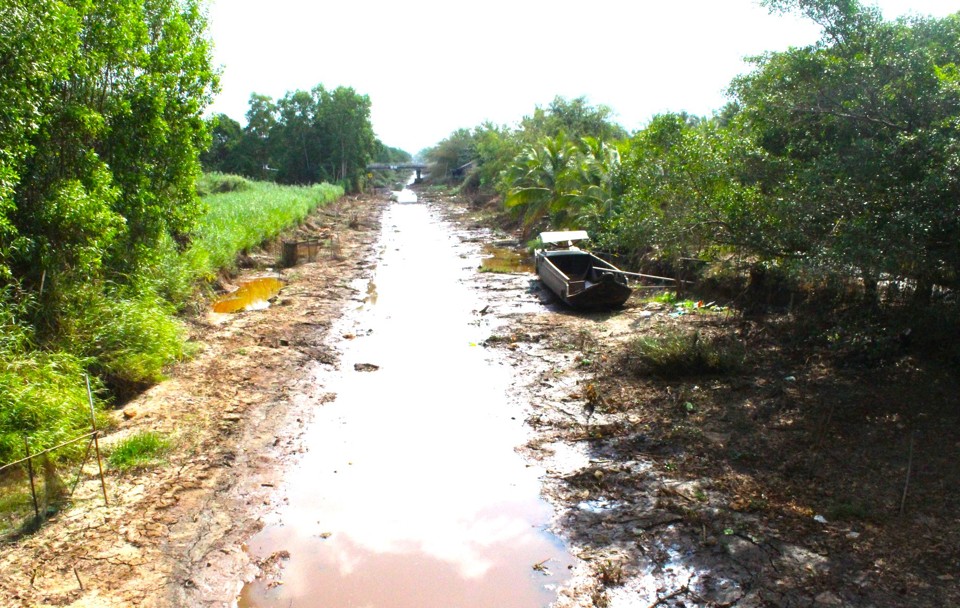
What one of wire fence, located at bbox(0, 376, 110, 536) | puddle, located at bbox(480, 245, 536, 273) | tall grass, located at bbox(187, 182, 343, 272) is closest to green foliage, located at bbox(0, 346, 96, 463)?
wire fence, located at bbox(0, 376, 110, 536)

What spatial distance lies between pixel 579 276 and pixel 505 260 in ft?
21.0

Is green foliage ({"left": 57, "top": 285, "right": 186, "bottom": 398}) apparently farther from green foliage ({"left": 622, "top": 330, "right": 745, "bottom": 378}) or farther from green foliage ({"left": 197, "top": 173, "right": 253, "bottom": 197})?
green foliage ({"left": 197, "top": 173, "right": 253, "bottom": 197})

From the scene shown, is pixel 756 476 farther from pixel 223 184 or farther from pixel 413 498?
pixel 223 184

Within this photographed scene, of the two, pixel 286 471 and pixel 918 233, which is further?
pixel 286 471

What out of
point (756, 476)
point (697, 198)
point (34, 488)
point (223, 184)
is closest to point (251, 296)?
point (34, 488)

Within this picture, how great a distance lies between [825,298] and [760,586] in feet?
18.4

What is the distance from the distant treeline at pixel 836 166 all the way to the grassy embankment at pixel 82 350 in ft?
24.7

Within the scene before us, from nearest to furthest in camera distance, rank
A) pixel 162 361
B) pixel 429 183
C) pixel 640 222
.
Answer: pixel 162 361
pixel 640 222
pixel 429 183

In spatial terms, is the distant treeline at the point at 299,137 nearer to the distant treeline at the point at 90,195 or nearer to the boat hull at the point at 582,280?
the boat hull at the point at 582,280

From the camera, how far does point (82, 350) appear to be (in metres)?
8.08

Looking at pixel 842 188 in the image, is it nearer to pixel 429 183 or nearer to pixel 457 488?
pixel 457 488

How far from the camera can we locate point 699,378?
9.12m

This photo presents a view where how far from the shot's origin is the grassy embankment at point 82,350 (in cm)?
635

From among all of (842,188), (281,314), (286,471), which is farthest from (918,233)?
(281,314)
